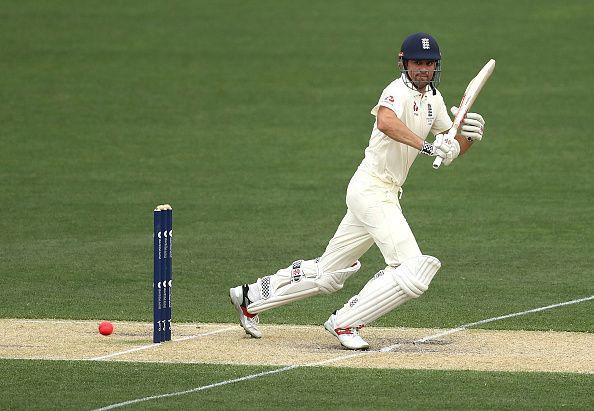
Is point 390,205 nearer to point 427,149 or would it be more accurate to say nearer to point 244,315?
point 427,149

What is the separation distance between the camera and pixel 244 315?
1021cm

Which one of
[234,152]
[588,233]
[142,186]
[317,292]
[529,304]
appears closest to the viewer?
[317,292]

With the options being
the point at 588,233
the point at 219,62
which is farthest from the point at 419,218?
the point at 219,62

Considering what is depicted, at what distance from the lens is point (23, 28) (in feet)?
101

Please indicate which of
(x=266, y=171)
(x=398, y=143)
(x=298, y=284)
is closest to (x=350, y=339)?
(x=298, y=284)

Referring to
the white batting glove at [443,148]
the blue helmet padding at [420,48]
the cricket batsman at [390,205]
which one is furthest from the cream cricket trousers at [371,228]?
the blue helmet padding at [420,48]

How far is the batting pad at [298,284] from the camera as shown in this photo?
33.1 feet

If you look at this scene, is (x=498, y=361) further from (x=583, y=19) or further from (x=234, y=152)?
(x=583, y=19)

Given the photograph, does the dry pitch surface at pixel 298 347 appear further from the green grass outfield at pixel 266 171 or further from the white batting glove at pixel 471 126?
the white batting glove at pixel 471 126

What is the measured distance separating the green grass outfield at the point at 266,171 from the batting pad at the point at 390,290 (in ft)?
2.58

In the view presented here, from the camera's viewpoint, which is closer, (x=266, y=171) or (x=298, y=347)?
(x=298, y=347)

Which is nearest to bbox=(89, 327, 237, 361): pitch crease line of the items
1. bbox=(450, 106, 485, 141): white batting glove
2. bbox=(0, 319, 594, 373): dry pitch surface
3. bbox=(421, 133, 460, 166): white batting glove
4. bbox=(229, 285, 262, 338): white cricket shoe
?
bbox=(0, 319, 594, 373): dry pitch surface

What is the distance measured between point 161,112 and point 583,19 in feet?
36.0

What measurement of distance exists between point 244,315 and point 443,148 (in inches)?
77.4
